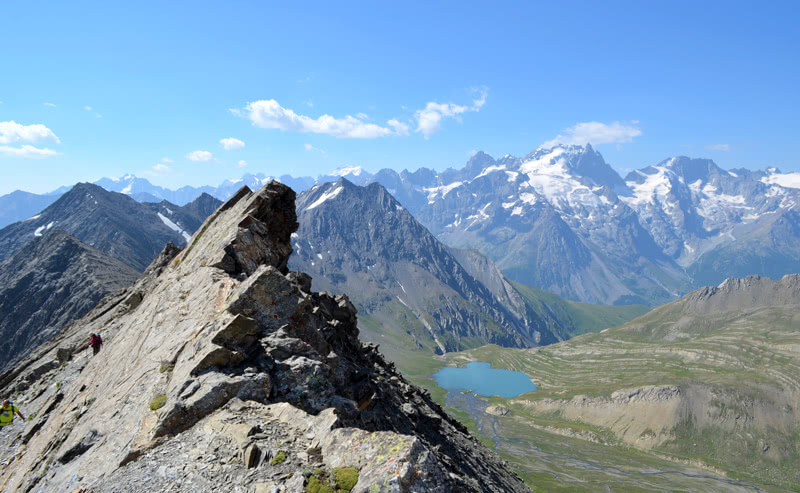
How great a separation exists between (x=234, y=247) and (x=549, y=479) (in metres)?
189

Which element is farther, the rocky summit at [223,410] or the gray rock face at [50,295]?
the gray rock face at [50,295]

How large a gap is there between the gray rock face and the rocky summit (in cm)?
15755

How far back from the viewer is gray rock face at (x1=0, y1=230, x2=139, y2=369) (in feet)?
543

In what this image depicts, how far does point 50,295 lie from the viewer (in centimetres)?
18200

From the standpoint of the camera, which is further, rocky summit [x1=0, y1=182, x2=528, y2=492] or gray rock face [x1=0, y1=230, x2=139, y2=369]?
gray rock face [x1=0, y1=230, x2=139, y2=369]

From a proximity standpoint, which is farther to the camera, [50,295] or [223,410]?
[50,295]

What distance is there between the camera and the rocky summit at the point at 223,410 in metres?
14.9

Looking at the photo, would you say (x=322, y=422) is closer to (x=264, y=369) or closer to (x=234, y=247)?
(x=264, y=369)

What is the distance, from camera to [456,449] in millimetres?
56875

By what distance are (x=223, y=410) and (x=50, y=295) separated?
214454 mm

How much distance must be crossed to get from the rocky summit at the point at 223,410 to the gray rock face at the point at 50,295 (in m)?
158

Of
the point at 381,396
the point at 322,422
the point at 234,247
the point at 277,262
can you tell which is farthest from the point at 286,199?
the point at 322,422

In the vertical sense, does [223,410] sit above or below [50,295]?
above

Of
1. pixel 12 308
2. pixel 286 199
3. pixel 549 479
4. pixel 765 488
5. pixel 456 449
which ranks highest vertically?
pixel 286 199
